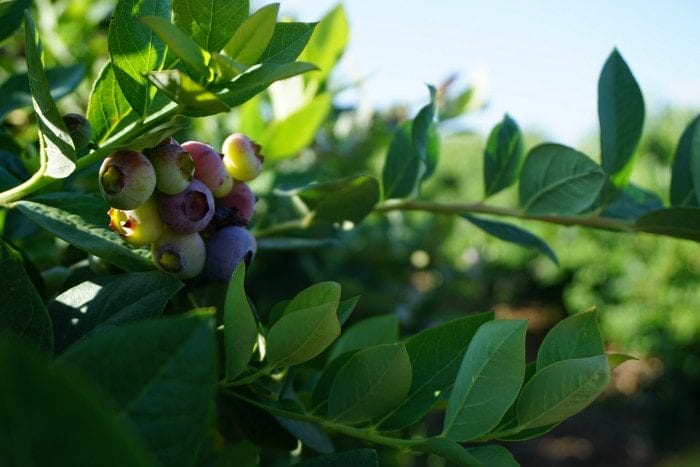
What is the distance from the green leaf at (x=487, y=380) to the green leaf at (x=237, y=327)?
0.14 metres

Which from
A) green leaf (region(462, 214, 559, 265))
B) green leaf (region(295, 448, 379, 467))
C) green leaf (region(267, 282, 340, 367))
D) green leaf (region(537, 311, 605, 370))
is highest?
green leaf (region(267, 282, 340, 367))

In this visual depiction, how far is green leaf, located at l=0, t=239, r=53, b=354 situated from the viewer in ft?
1.36

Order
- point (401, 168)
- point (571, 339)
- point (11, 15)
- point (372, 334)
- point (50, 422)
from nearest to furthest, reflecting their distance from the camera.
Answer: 1. point (50, 422)
2. point (571, 339)
3. point (11, 15)
4. point (372, 334)
5. point (401, 168)

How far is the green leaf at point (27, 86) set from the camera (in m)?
0.71

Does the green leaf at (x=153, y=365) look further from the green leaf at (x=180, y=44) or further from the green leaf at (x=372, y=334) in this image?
the green leaf at (x=372, y=334)

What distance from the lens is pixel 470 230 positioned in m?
6.41

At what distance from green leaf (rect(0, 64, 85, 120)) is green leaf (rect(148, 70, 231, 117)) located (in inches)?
11.2

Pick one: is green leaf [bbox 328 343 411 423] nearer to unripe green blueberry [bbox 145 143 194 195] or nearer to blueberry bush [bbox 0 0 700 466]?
blueberry bush [bbox 0 0 700 466]

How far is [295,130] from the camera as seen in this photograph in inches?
38.7

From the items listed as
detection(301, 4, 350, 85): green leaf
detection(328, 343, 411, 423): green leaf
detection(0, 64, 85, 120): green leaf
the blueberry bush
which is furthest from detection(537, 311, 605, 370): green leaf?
detection(301, 4, 350, 85): green leaf

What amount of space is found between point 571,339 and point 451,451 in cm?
12

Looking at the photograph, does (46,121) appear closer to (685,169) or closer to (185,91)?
(185,91)

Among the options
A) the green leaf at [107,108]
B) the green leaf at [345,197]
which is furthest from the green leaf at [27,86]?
the green leaf at [345,197]

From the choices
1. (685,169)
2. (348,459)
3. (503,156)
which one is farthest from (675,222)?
(348,459)
